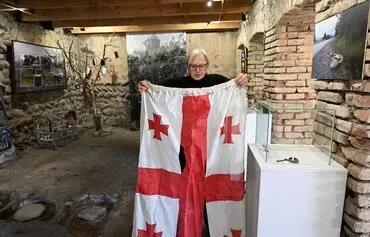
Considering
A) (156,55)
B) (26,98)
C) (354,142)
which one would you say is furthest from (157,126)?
(156,55)

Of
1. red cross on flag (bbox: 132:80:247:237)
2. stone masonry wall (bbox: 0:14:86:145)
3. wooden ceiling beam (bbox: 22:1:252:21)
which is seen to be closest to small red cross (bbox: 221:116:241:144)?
red cross on flag (bbox: 132:80:247:237)

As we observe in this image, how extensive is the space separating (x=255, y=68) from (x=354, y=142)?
330cm

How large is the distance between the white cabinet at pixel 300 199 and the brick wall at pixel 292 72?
3.89ft

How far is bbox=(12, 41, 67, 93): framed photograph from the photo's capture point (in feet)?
14.5

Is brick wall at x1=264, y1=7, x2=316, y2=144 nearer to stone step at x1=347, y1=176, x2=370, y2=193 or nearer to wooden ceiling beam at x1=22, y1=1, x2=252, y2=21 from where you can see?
stone step at x1=347, y1=176, x2=370, y2=193

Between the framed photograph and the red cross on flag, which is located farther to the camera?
the framed photograph

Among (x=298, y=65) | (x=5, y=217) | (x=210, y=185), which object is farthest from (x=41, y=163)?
(x=298, y=65)

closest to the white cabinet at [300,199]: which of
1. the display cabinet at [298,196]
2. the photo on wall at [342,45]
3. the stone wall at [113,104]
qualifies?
the display cabinet at [298,196]

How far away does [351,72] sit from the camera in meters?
1.29

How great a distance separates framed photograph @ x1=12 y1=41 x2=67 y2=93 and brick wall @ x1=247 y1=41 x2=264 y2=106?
11.6ft

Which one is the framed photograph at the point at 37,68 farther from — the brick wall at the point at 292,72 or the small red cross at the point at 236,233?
the small red cross at the point at 236,233

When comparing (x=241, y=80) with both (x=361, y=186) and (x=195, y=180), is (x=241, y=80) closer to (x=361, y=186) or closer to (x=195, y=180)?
(x=195, y=180)

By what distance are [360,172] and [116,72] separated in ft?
19.4

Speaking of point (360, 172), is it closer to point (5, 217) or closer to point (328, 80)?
point (328, 80)
